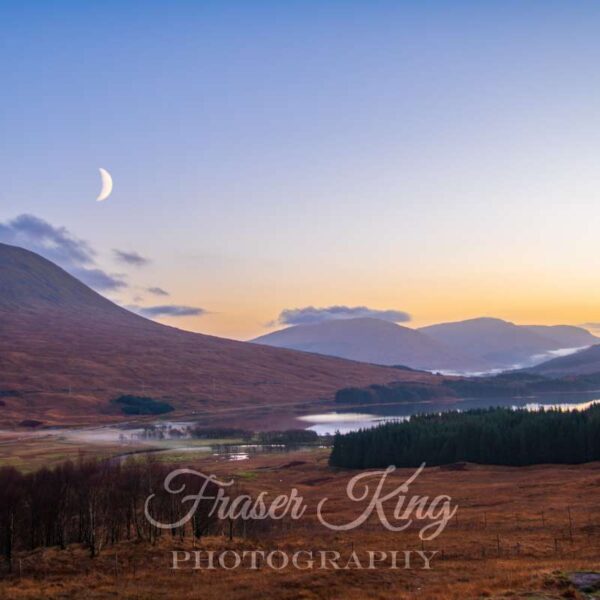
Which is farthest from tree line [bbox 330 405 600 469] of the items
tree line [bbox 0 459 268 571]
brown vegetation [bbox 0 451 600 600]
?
tree line [bbox 0 459 268 571]

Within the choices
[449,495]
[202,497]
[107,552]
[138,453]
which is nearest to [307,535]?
[202,497]

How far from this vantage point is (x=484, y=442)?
119 meters

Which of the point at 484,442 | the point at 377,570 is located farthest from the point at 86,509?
the point at 484,442

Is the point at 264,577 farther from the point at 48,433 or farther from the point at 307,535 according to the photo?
the point at 48,433

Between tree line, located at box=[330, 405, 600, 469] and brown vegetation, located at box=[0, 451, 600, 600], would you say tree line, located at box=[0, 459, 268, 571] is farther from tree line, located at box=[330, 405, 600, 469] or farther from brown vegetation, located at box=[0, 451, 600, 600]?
tree line, located at box=[330, 405, 600, 469]

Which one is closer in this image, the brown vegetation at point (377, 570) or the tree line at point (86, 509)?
the brown vegetation at point (377, 570)

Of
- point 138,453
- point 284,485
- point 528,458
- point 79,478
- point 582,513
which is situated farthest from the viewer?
point 138,453

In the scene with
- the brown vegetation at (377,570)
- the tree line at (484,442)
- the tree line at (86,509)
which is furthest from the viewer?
the tree line at (484,442)

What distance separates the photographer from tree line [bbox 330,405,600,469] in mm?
111875

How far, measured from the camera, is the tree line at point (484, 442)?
112m

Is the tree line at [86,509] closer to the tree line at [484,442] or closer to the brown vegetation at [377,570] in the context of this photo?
the brown vegetation at [377,570]

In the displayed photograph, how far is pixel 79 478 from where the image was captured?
169 feet

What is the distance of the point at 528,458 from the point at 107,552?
90.1 metres

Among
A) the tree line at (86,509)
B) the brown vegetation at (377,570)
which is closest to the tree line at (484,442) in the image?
the brown vegetation at (377,570)
